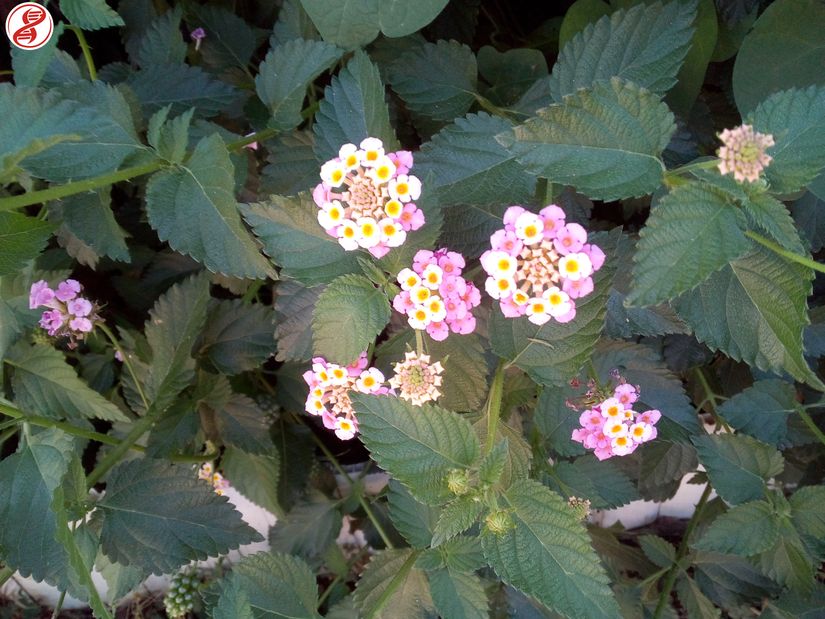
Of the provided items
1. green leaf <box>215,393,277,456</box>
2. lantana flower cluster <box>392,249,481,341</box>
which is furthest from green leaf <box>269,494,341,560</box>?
lantana flower cluster <box>392,249,481,341</box>

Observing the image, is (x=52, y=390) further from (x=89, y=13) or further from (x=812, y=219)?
(x=812, y=219)

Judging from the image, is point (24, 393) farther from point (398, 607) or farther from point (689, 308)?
point (689, 308)

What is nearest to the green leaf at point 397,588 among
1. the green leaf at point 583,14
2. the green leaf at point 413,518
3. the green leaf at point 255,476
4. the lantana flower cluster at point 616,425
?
the green leaf at point 413,518

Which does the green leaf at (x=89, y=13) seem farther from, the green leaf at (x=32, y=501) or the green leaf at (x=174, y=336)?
the green leaf at (x=32, y=501)

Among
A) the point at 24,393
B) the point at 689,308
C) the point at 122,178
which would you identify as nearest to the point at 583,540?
the point at 689,308

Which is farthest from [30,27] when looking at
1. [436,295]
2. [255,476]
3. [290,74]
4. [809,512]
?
[809,512]

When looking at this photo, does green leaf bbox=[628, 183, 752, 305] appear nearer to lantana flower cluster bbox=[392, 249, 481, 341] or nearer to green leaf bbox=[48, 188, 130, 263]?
lantana flower cluster bbox=[392, 249, 481, 341]
